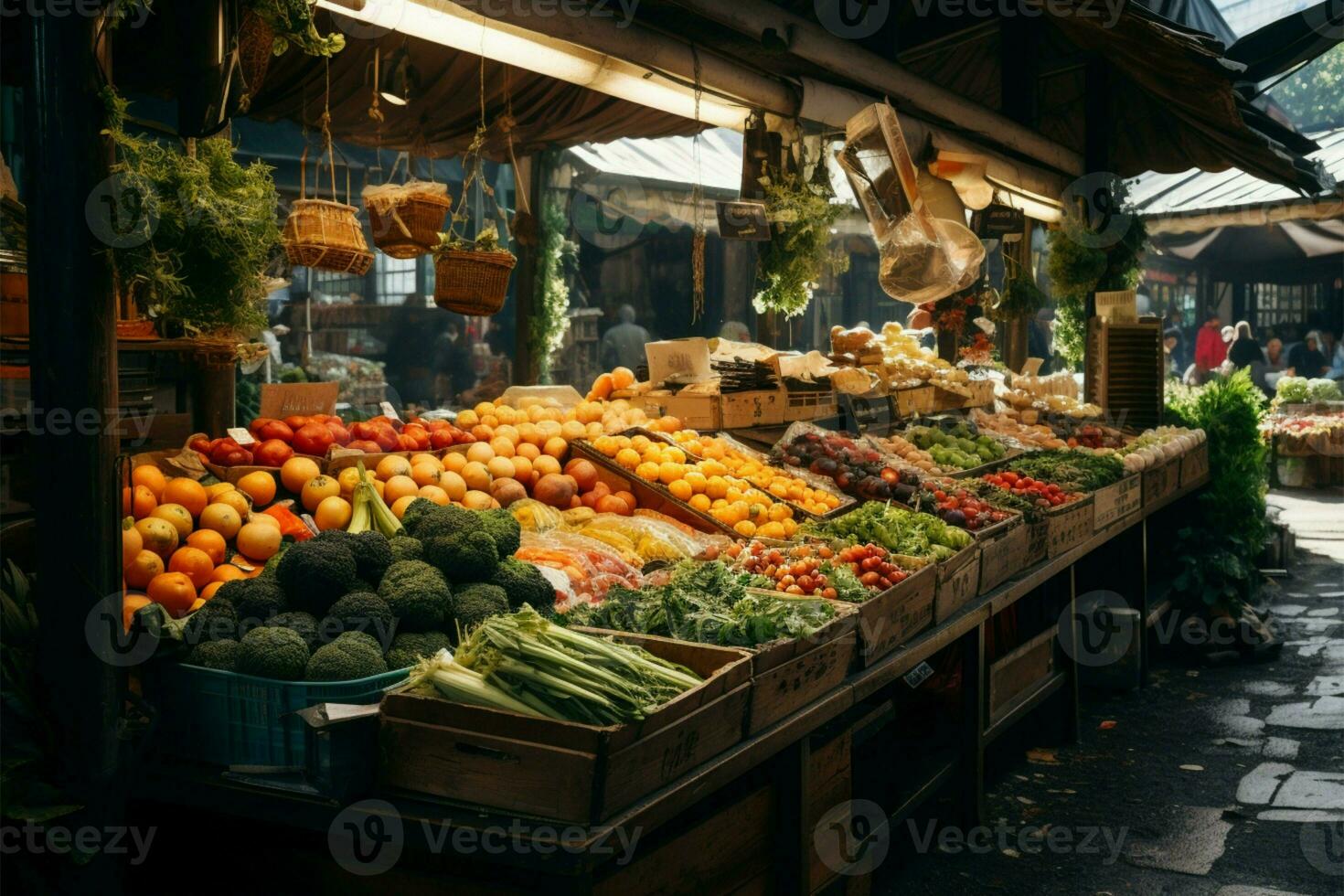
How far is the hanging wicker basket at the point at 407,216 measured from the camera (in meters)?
4.66

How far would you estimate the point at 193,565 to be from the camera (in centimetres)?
333

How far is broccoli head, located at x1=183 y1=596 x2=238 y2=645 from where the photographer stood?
108 inches

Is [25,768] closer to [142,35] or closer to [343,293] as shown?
[142,35]

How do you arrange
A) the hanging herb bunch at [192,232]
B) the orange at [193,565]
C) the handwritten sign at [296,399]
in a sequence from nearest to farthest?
the hanging herb bunch at [192,232], the orange at [193,565], the handwritten sign at [296,399]

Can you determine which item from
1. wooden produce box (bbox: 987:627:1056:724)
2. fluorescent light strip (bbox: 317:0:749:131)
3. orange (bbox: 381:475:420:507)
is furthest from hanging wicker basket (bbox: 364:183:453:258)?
wooden produce box (bbox: 987:627:1056:724)

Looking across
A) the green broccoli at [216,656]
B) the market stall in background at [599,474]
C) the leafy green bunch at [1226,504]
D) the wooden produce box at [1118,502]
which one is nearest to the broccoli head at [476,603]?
the market stall in background at [599,474]

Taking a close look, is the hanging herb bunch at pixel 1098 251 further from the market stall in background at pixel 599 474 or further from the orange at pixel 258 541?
the orange at pixel 258 541

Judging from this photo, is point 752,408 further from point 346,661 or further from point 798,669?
point 346,661

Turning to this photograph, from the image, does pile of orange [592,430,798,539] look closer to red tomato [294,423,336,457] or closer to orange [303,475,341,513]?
red tomato [294,423,336,457]

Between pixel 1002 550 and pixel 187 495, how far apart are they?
10.3ft

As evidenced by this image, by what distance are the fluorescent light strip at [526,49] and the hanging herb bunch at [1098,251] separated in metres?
4.77

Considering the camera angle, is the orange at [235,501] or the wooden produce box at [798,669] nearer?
the wooden produce box at [798,669]

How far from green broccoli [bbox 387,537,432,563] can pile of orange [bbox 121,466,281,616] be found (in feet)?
1.68

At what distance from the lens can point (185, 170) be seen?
2664 mm
